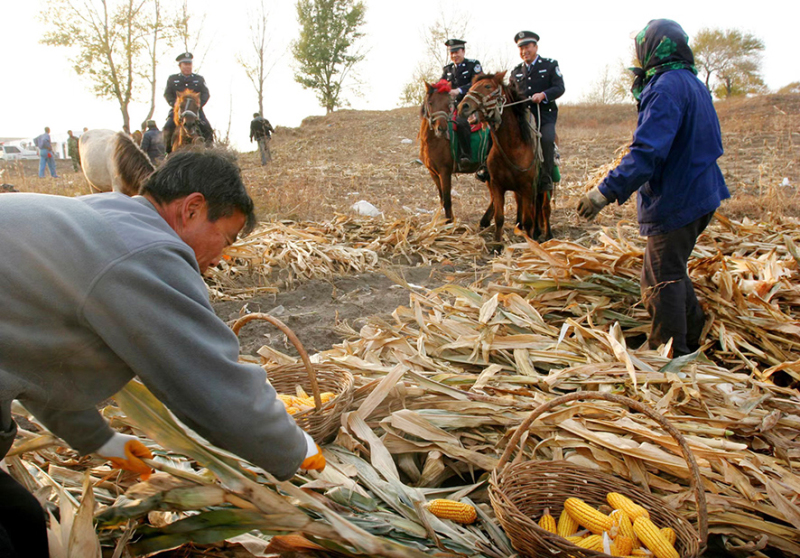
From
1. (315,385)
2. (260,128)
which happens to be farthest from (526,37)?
(260,128)

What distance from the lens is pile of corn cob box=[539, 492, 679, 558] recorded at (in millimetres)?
1659

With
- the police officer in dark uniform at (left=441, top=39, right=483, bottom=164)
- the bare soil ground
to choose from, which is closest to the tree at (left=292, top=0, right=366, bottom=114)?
the bare soil ground

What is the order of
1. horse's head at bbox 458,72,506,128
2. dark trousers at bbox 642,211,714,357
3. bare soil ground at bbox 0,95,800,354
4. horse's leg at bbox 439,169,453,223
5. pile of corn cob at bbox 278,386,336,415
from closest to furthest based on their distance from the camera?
pile of corn cob at bbox 278,386,336,415 → dark trousers at bbox 642,211,714,357 → bare soil ground at bbox 0,95,800,354 → horse's head at bbox 458,72,506,128 → horse's leg at bbox 439,169,453,223

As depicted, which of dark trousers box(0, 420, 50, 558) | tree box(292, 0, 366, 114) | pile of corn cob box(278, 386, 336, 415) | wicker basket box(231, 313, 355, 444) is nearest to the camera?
dark trousers box(0, 420, 50, 558)

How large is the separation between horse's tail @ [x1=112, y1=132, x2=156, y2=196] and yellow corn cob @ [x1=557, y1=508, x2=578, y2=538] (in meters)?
2.54

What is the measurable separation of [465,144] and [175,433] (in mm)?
7251

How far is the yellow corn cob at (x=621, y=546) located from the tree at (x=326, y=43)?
3548cm

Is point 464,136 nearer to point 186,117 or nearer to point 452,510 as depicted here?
point 186,117

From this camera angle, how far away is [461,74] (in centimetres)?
825

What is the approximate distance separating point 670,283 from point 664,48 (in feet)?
4.67

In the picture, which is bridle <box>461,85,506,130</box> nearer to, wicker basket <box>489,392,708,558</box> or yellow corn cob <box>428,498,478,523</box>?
wicker basket <box>489,392,708,558</box>

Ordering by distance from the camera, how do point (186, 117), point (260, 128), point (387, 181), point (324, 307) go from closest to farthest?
point (324, 307) → point (186, 117) → point (387, 181) → point (260, 128)

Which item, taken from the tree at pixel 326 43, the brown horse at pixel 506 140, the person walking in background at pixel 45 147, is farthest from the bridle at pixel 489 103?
the tree at pixel 326 43

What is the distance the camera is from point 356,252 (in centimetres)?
671
